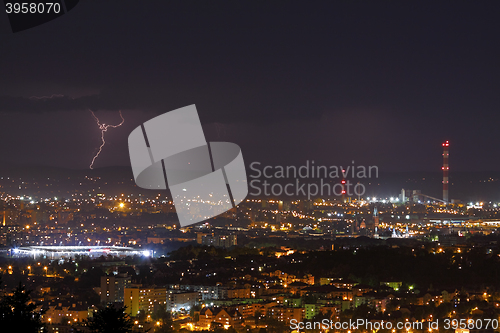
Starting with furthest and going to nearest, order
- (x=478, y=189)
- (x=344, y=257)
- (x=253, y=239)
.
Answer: (x=478, y=189) < (x=253, y=239) < (x=344, y=257)

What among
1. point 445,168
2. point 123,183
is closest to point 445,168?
point 445,168

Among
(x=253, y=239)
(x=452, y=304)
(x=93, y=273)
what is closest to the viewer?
(x=452, y=304)

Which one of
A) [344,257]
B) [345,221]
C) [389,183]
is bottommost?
[344,257]

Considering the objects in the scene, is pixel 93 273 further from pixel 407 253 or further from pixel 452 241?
pixel 452 241

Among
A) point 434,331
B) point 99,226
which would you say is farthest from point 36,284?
point 99,226

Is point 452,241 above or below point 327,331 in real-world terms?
above

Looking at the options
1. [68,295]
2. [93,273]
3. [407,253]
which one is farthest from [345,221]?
[68,295]

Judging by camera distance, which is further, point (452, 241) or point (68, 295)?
point (452, 241)

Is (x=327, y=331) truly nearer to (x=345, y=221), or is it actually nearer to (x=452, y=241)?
(x=452, y=241)

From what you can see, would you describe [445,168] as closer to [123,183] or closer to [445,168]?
[445,168]
